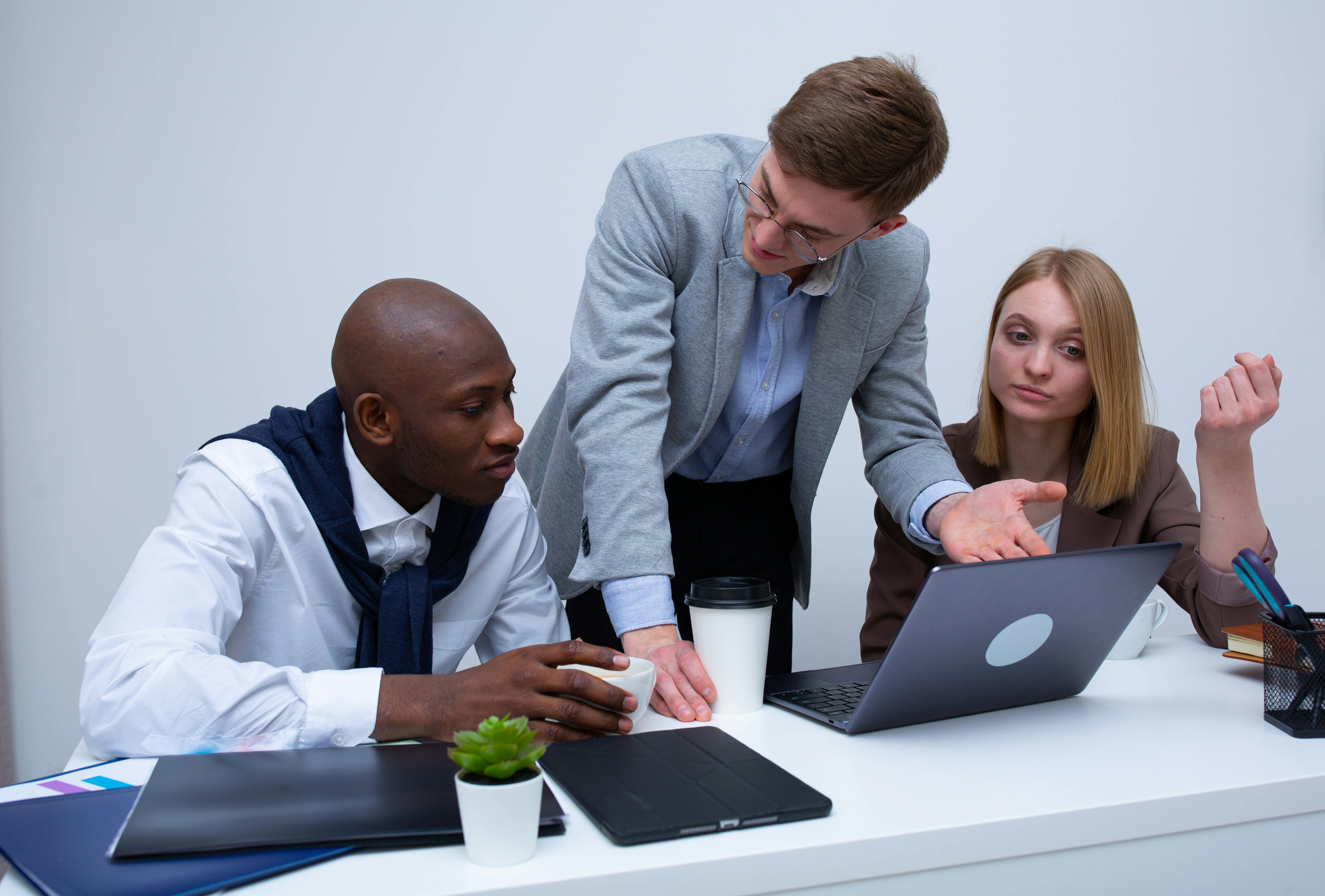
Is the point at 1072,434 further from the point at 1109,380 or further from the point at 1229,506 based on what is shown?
the point at 1229,506

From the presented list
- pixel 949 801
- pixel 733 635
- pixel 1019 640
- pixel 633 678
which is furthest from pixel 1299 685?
pixel 633 678

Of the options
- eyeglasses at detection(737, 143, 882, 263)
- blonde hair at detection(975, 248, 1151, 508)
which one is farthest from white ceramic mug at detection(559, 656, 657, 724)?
blonde hair at detection(975, 248, 1151, 508)

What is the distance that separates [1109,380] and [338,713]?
1.36 metres

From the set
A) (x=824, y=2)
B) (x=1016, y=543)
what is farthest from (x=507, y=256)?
(x=1016, y=543)

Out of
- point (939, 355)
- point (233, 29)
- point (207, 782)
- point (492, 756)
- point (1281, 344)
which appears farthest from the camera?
point (1281, 344)

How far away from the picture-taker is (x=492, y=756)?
1.97ft

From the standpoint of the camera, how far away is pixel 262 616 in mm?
1113

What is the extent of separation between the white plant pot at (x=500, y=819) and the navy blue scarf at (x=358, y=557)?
1.75 feet

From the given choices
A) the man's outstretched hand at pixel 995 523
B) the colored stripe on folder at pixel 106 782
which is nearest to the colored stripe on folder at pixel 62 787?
the colored stripe on folder at pixel 106 782

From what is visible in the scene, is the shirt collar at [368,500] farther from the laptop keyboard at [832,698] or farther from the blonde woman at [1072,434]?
the blonde woman at [1072,434]

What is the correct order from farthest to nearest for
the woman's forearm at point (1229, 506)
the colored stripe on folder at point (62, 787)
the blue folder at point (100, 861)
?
1. the woman's forearm at point (1229, 506)
2. the colored stripe on folder at point (62, 787)
3. the blue folder at point (100, 861)

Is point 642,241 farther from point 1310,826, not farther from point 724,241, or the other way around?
point 1310,826

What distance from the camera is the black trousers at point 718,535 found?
5.03 ft

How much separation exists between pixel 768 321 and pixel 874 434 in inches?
11.1
